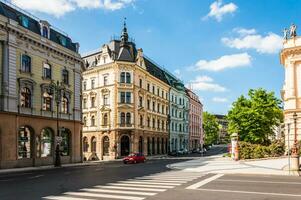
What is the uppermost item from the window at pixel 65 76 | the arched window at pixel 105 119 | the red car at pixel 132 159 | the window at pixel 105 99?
the window at pixel 65 76

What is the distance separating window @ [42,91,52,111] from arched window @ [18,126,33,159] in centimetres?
347

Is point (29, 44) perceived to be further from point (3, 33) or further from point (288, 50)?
point (288, 50)

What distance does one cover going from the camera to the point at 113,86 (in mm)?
59156

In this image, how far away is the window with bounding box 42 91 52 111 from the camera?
36.9m

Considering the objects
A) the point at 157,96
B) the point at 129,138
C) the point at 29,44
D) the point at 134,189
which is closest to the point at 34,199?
the point at 134,189

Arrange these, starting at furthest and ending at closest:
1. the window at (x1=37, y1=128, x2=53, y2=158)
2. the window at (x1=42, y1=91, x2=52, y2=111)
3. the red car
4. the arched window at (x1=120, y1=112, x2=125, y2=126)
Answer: the arched window at (x1=120, y1=112, x2=125, y2=126) < the red car < the window at (x1=42, y1=91, x2=52, y2=111) < the window at (x1=37, y1=128, x2=53, y2=158)

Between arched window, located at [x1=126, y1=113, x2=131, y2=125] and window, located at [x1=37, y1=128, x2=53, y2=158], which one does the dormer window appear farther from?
arched window, located at [x1=126, y1=113, x2=131, y2=125]

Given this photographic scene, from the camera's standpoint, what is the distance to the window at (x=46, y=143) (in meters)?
36.0

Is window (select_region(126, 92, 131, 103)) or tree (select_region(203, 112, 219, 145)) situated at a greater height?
window (select_region(126, 92, 131, 103))

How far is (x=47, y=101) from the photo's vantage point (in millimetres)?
37500

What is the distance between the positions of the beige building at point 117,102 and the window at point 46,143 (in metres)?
19.5

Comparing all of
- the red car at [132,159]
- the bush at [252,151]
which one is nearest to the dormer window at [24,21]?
the red car at [132,159]

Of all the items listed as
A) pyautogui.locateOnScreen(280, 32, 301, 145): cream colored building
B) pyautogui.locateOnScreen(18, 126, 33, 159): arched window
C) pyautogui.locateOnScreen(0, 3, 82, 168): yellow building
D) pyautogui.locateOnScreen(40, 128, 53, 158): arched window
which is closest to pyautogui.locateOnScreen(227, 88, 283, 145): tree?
pyautogui.locateOnScreen(280, 32, 301, 145): cream colored building

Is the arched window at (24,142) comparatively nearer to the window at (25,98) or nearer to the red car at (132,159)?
the window at (25,98)
